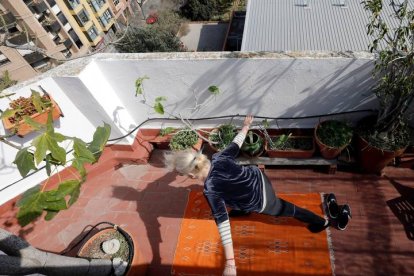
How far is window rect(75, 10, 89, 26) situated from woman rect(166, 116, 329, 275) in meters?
29.1

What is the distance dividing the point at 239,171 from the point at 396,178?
218 cm

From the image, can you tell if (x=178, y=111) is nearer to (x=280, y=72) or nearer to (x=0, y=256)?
(x=280, y=72)

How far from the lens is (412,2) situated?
19.1 ft

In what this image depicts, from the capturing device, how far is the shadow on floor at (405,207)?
289 cm

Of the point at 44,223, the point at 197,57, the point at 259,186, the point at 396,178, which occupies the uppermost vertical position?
the point at 197,57

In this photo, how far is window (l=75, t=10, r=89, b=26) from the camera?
26422mm

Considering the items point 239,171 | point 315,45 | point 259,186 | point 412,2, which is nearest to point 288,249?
point 259,186

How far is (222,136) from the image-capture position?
11.8 ft

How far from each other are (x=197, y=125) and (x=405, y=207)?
2680 mm

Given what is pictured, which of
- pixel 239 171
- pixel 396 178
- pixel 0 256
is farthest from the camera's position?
pixel 396 178

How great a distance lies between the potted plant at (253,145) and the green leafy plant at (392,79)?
1.16 m

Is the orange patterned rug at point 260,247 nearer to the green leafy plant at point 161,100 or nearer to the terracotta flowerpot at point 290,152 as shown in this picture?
the terracotta flowerpot at point 290,152

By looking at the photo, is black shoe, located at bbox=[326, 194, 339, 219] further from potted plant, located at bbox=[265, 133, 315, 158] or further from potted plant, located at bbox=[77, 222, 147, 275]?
potted plant, located at bbox=[77, 222, 147, 275]

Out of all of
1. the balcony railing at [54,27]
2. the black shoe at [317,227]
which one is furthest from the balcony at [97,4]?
the black shoe at [317,227]
